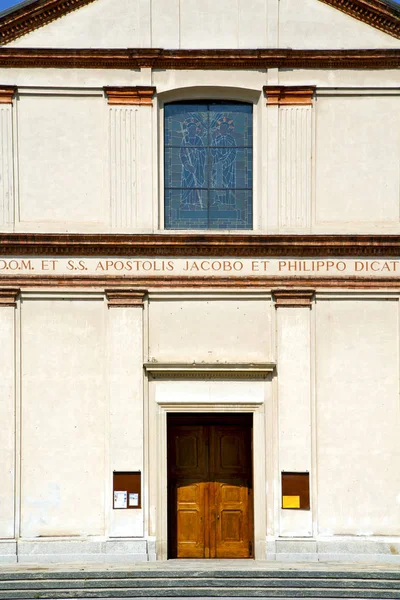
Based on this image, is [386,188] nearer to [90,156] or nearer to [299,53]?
[299,53]

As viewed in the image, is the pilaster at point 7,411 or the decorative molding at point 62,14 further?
the decorative molding at point 62,14

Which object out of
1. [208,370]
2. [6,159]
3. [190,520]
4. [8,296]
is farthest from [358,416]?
[6,159]

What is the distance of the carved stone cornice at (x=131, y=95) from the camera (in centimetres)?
1912

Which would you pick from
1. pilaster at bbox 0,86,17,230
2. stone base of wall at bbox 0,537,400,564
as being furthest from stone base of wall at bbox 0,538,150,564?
pilaster at bbox 0,86,17,230

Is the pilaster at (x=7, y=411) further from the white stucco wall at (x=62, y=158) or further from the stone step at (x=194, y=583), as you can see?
the white stucco wall at (x=62, y=158)

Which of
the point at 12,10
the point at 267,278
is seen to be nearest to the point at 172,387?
the point at 267,278

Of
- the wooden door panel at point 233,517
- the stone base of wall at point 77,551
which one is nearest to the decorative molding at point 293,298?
the wooden door panel at point 233,517

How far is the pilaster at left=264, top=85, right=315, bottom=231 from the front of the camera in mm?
19234

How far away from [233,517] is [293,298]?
4231 mm

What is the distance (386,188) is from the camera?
19.3 meters

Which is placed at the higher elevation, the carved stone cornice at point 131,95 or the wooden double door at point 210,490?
the carved stone cornice at point 131,95

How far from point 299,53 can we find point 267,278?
167 inches

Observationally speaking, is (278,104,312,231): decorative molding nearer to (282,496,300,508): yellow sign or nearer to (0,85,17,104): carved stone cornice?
(0,85,17,104): carved stone cornice

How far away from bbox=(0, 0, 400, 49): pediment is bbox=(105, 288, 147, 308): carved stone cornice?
460 cm
